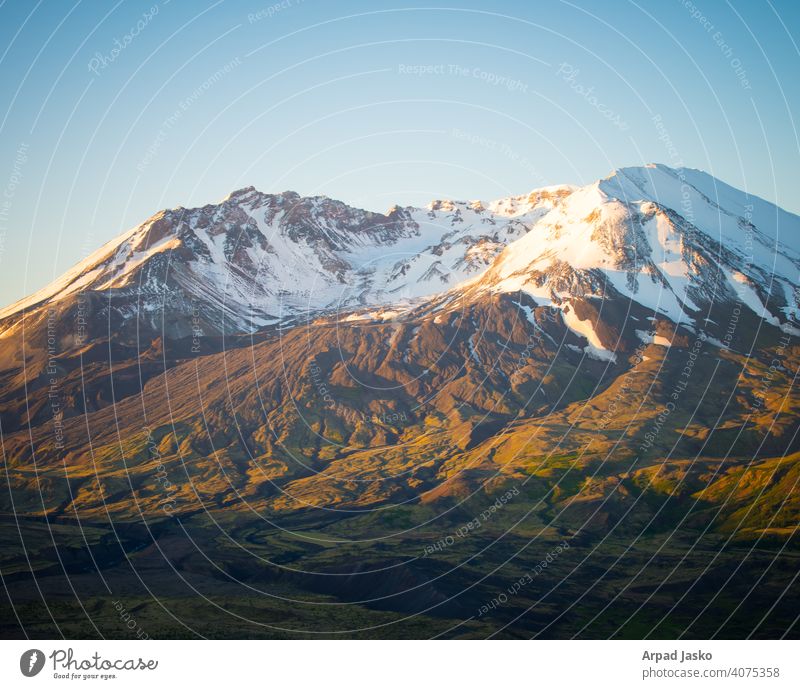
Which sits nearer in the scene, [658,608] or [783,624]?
[783,624]

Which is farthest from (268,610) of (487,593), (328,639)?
(487,593)

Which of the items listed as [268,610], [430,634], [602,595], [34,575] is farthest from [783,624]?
[34,575]

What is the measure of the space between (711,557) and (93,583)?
463 feet

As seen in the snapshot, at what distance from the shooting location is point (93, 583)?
636 ft

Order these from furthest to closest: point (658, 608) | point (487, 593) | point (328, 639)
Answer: point (487, 593)
point (658, 608)
point (328, 639)

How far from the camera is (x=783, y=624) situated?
158m

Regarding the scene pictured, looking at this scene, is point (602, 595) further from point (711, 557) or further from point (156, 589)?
point (156, 589)
